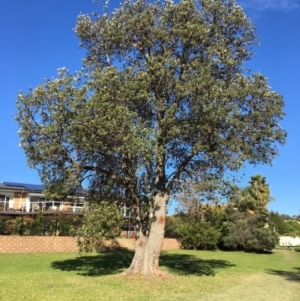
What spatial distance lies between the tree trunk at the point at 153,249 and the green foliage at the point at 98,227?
1.62m

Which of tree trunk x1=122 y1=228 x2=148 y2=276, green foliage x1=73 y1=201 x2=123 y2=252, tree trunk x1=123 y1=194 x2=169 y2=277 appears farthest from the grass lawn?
green foliage x1=73 y1=201 x2=123 y2=252

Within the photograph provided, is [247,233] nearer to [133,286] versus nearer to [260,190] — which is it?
[260,190]

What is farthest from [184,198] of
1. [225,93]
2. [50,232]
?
[50,232]

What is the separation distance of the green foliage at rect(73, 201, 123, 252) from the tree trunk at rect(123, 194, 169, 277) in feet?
5.33

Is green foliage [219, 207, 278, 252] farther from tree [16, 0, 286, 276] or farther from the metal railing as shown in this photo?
tree [16, 0, 286, 276]

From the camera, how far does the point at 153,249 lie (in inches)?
633

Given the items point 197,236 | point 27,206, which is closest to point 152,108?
point 197,236

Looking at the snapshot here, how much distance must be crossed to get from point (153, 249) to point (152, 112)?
553 cm

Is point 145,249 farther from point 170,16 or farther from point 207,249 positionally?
point 207,249

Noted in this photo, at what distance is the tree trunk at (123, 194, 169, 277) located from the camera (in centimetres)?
1605

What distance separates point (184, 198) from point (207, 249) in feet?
88.8

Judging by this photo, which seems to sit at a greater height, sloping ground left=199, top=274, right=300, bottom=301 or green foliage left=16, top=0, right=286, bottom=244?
green foliage left=16, top=0, right=286, bottom=244

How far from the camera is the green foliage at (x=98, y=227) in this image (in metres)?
14.5

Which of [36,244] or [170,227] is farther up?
[170,227]
